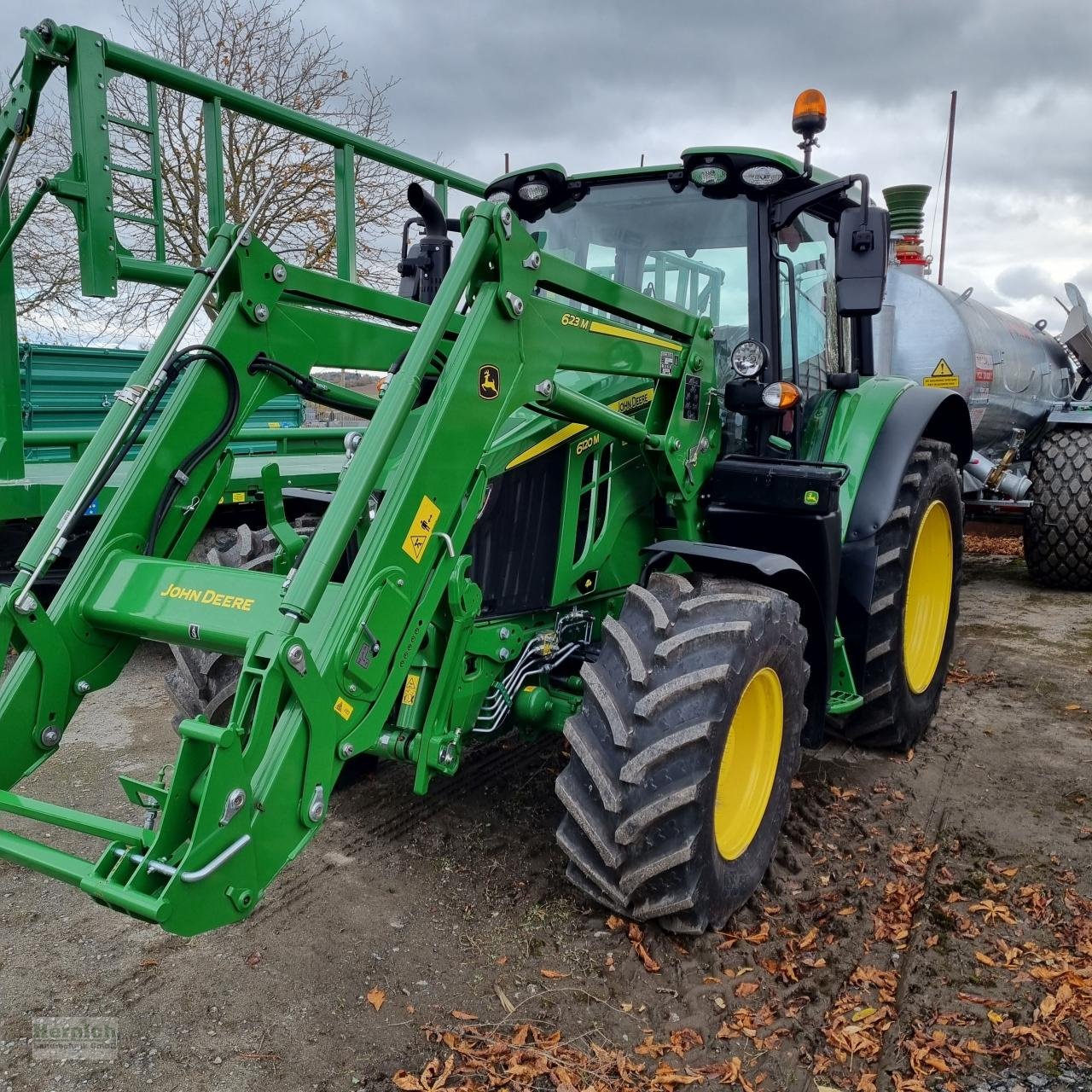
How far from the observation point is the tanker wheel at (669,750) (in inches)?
112

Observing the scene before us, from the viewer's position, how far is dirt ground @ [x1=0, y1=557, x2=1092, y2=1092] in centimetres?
263

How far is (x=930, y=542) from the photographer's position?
16.8ft

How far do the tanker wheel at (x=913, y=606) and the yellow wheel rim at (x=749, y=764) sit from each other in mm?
1034

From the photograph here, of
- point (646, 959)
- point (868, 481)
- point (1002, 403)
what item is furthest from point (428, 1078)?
point (1002, 403)

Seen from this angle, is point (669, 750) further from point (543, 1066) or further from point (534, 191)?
point (534, 191)

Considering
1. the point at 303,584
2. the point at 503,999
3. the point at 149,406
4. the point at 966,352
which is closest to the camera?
the point at 303,584

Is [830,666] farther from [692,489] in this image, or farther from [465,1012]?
[465,1012]

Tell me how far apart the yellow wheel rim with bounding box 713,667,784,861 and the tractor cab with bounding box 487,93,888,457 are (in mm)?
1131

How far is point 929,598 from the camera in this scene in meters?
5.12

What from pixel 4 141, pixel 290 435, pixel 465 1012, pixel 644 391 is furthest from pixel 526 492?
pixel 290 435

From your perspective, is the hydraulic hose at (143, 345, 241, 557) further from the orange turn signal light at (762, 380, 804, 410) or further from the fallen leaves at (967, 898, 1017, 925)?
the fallen leaves at (967, 898, 1017, 925)

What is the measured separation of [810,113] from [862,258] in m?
0.69

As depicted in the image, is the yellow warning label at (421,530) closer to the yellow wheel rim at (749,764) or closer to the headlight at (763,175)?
the yellow wheel rim at (749,764)

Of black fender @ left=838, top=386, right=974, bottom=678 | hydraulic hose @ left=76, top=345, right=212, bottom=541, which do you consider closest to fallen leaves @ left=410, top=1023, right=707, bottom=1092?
hydraulic hose @ left=76, top=345, right=212, bottom=541
